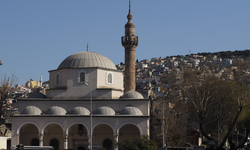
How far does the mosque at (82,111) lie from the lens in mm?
33906

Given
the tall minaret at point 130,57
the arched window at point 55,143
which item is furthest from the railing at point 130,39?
the arched window at point 55,143

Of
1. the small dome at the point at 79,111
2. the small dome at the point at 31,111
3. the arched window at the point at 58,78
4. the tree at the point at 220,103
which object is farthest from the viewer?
the tree at the point at 220,103

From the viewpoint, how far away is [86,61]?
125ft

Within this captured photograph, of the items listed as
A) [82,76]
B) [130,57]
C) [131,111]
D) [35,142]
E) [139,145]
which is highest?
[130,57]

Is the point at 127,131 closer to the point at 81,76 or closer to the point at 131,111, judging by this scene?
the point at 131,111

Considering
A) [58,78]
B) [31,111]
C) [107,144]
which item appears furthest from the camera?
[58,78]

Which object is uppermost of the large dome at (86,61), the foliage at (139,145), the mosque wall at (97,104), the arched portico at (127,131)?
the large dome at (86,61)

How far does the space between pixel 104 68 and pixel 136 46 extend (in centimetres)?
592

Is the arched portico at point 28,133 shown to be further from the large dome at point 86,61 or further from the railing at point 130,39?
the railing at point 130,39

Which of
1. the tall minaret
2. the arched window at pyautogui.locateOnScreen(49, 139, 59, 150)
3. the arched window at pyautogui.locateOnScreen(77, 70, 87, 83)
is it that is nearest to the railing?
the tall minaret

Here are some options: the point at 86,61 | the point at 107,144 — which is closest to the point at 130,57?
the point at 86,61

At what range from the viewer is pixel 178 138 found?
37031 mm

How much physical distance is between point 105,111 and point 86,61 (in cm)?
641

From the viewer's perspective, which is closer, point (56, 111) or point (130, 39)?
point (56, 111)
